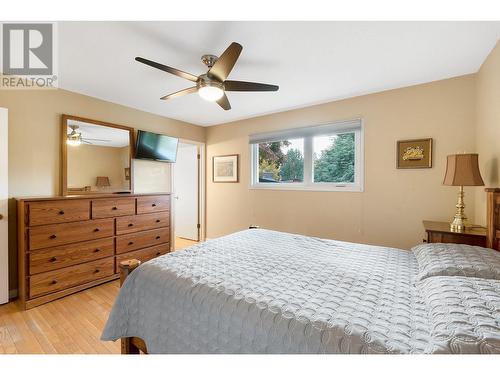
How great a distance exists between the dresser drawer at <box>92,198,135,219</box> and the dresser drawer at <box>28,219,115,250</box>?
3.4 inches

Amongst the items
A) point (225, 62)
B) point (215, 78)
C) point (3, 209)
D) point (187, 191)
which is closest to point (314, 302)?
A: point (225, 62)

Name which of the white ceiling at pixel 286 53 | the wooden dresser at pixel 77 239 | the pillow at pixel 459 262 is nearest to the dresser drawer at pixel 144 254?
the wooden dresser at pixel 77 239

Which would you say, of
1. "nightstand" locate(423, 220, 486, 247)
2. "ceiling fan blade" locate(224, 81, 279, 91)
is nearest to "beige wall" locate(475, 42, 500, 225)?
"nightstand" locate(423, 220, 486, 247)

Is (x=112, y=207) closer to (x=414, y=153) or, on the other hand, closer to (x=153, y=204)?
(x=153, y=204)

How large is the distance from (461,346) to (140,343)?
5.14 feet

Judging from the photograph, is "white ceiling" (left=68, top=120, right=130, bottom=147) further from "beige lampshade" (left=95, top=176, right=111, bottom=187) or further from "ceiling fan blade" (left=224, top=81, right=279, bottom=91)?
"ceiling fan blade" (left=224, top=81, right=279, bottom=91)

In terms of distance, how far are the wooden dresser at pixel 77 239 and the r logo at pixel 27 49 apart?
1.27m

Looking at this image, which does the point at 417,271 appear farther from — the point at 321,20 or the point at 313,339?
the point at 321,20

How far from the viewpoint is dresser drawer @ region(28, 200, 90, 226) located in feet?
7.61

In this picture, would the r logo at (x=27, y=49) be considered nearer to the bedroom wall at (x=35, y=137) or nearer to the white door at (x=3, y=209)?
the bedroom wall at (x=35, y=137)

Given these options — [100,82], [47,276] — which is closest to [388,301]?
[47,276]

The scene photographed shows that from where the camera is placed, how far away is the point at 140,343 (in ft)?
4.71

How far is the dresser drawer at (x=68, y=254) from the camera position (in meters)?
2.37
